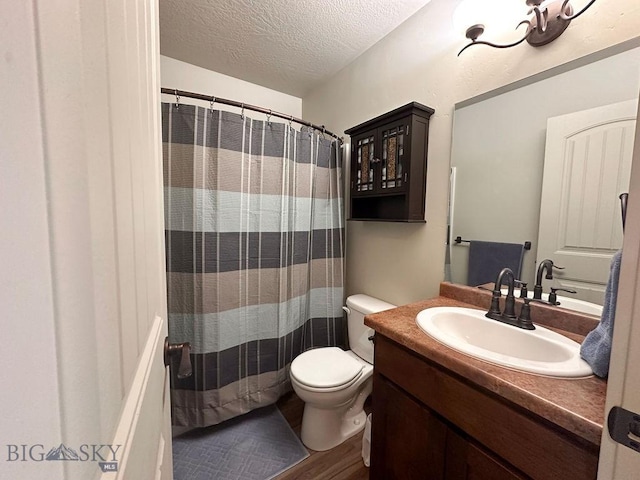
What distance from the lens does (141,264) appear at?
0.43m

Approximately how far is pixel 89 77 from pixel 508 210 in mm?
1397

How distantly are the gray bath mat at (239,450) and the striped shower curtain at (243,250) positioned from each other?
0.10m

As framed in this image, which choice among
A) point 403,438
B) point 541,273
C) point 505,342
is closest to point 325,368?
point 403,438

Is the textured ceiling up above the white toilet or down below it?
above

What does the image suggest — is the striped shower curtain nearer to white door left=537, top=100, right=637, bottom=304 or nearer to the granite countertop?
the granite countertop

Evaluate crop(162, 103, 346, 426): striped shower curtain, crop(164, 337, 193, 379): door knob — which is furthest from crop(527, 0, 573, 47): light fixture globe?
crop(164, 337, 193, 379): door knob

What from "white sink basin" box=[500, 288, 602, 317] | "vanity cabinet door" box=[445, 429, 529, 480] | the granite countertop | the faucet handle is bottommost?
"vanity cabinet door" box=[445, 429, 529, 480]

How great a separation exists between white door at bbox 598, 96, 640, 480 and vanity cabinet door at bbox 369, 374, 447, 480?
0.46 metres

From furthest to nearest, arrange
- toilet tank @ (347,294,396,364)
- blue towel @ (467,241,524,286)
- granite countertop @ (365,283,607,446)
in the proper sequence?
toilet tank @ (347,294,396,364) < blue towel @ (467,241,524,286) < granite countertop @ (365,283,607,446)

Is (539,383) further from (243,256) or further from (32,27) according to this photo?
(243,256)

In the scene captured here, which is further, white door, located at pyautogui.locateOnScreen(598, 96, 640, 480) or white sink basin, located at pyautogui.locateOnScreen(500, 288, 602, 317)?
white sink basin, located at pyautogui.locateOnScreen(500, 288, 602, 317)

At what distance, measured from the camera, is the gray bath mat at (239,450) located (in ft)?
4.21

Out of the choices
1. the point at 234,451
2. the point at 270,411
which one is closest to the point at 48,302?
the point at 234,451

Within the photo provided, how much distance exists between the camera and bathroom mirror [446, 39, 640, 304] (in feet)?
2.95
